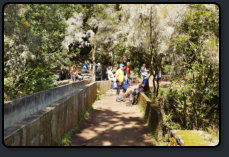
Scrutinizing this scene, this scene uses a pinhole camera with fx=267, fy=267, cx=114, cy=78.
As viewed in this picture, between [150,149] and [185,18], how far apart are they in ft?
13.3

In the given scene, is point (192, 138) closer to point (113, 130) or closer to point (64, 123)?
point (64, 123)

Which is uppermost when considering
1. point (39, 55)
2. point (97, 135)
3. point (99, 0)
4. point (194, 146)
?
point (99, 0)

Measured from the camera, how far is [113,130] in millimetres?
7379

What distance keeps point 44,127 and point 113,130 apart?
10.5 ft

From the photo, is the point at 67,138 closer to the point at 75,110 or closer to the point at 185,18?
the point at 75,110

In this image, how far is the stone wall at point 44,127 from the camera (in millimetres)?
3393

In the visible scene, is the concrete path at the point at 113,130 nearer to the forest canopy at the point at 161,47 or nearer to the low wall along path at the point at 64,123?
the low wall along path at the point at 64,123

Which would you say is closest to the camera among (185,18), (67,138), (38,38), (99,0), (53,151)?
(53,151)

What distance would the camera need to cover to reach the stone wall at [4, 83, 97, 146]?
3393mm

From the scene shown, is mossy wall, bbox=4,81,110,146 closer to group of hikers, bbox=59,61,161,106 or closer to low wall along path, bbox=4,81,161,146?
low wall along path, bbox=4,81,161,146

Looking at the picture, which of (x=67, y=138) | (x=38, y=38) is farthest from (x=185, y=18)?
(x=67, y=138)

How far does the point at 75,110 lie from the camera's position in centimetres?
766

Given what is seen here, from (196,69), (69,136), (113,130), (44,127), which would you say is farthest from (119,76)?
(44,127)

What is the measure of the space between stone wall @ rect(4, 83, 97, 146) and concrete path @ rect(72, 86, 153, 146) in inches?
21.3
